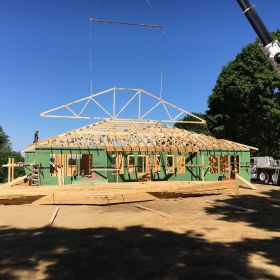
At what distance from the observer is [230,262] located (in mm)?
7035

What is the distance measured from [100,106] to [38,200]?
8.91 meters

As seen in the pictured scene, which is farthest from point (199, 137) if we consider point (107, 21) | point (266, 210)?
point (266, 210)

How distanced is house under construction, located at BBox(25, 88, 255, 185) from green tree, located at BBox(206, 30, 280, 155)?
671cm

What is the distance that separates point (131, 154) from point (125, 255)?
16.9 m

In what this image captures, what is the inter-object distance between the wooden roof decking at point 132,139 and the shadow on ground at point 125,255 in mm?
13204

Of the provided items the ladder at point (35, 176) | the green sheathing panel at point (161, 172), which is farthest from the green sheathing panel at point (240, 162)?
the ladder at point (35, 176)

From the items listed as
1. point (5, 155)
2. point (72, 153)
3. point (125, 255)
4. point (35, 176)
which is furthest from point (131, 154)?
point (5, 155)

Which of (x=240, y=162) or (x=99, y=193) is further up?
(x=240, y=162)

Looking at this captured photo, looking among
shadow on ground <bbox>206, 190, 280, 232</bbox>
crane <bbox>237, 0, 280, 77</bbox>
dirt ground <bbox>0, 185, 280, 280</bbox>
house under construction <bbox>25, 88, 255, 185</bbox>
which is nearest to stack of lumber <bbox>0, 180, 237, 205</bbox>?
dirt ground <bbox>0, 185, 280, 280</bbox>

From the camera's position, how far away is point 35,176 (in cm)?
2339

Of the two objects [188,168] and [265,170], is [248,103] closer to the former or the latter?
[265,170]

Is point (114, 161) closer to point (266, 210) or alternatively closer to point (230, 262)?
point (266, 210)

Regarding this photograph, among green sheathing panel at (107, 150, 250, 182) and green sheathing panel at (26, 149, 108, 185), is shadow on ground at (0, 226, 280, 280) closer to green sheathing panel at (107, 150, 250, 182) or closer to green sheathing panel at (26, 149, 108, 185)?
green sheathing panel at (26, 149, 108, 185)

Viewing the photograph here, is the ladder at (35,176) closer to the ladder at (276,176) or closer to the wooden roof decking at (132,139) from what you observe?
the wooden roof decking at (132,139)
